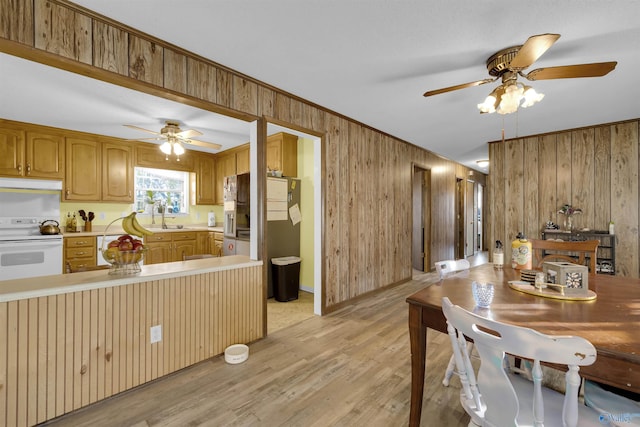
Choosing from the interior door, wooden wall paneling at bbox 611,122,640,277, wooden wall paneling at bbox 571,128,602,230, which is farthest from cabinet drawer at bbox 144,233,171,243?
the interior door

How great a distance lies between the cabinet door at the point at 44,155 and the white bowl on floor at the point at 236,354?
3.62 m

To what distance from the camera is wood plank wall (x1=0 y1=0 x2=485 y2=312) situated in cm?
157

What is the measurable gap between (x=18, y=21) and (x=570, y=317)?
2.99m

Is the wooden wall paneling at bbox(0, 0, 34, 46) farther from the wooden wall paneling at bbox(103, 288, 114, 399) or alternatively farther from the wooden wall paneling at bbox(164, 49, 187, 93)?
the wooden wall paneling at bbox(103, 288, 114, 399)

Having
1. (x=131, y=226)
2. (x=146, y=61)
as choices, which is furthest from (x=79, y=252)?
(x=146, y=61)

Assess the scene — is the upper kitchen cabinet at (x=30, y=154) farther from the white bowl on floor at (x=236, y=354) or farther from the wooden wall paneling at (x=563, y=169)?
the wooden wall paneling at (x=563, y=169)

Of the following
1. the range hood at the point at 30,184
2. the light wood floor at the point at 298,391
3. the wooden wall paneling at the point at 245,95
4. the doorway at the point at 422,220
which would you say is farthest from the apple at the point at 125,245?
the doorway at the point at 422,220

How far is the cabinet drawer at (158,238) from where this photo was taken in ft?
14.3

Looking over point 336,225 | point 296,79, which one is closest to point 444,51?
point 296,79

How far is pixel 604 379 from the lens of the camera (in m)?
0.91

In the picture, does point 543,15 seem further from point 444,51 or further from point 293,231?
point 293,231

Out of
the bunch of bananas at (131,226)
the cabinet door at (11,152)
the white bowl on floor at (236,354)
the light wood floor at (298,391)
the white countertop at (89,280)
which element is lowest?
the light wood floor at (298,391)

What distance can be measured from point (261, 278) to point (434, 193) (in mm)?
4240

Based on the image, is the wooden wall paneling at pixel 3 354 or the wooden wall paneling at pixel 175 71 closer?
the wooden wall paneling at pixel 3 354
